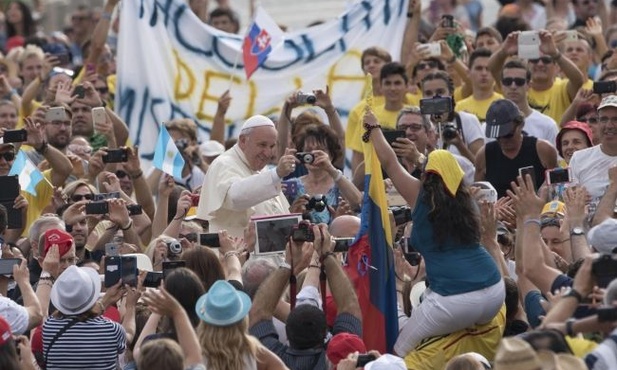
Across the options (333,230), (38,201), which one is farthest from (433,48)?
(333,230)

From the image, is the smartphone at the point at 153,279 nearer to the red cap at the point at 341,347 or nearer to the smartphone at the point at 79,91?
the red cap at the point at 341,347

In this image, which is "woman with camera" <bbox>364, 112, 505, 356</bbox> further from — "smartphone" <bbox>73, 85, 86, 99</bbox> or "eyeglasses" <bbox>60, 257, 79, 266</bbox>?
"smartphone" <bbox>73, 85, 86, 99</bbox>

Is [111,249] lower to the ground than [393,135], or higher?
lower

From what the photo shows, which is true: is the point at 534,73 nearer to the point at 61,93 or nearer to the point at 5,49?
the point at 61,93

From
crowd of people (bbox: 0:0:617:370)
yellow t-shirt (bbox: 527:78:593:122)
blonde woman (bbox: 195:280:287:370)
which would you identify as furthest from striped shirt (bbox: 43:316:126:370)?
yellow t-shirt (bbox: 527:78:593:122)

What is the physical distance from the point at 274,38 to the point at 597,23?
9.78 feet

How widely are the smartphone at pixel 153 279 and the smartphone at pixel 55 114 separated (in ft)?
13.4

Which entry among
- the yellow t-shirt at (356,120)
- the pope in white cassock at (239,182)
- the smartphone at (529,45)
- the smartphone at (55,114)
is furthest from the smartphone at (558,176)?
the smartphone at (55,114)

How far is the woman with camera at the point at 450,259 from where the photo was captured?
10.4m

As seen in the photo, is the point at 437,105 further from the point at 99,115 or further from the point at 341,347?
the point at 99,115

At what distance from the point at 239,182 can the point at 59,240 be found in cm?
118

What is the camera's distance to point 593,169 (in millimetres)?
12586

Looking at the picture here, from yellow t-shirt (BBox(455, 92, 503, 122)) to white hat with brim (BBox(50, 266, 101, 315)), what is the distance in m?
5.61

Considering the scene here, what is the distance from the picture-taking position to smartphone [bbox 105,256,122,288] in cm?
1084
